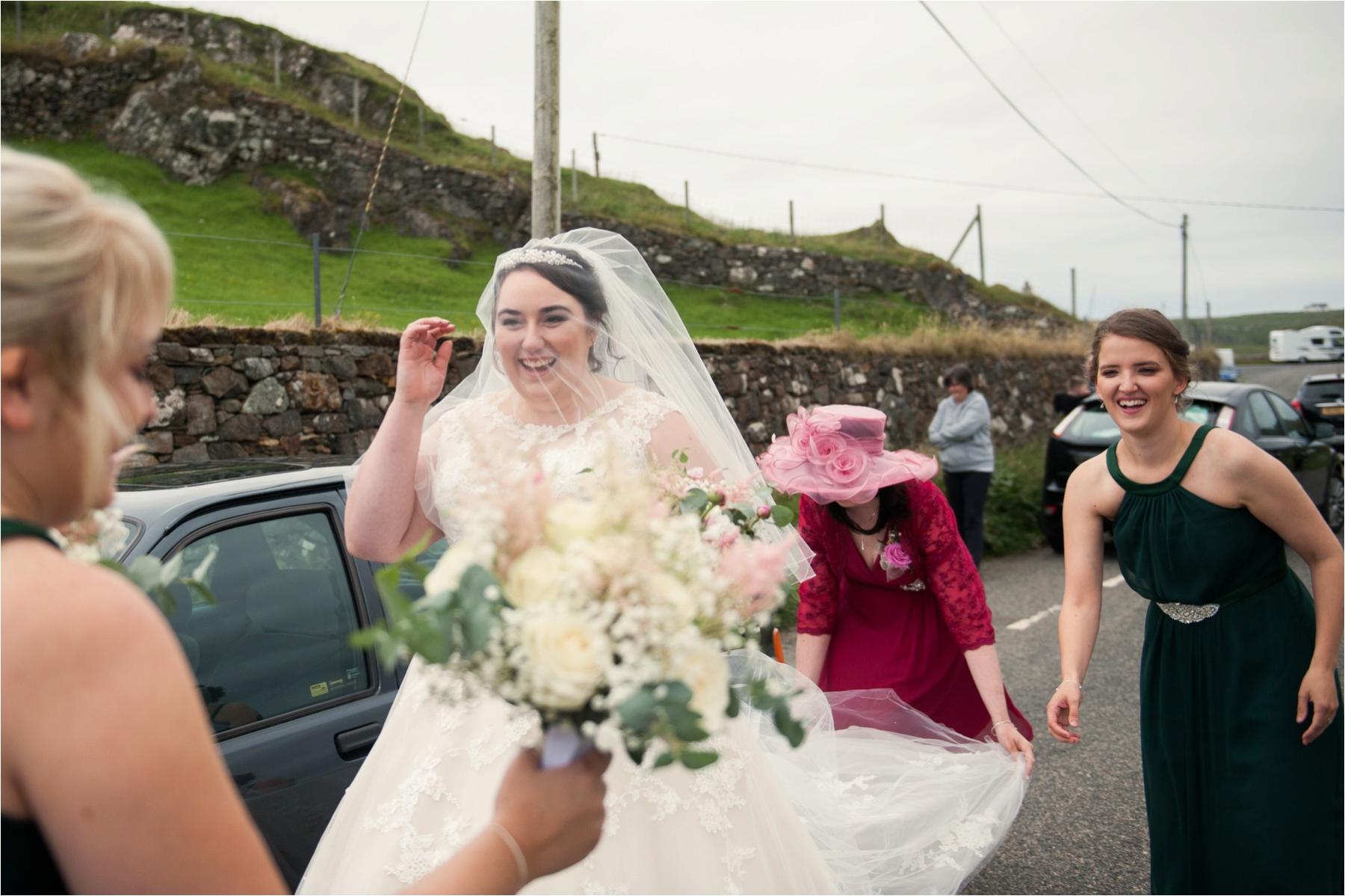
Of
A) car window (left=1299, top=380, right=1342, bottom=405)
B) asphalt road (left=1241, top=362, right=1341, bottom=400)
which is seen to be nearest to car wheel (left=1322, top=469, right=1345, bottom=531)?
car window (left=1299, top=380, right=1342, bottom=405)

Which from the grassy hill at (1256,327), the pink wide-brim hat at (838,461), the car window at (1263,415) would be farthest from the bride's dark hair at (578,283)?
the grassy hill at (1256,327)

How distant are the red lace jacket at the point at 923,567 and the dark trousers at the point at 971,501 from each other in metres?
5.83

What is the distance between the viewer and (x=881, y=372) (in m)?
16.0

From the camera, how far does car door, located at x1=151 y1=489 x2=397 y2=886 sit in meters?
2.75

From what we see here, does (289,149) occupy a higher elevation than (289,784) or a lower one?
higher

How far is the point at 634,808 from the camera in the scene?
7.34 ft

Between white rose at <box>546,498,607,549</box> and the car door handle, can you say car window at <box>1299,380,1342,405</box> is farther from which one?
white rose at <box>546,498,607,549</box>

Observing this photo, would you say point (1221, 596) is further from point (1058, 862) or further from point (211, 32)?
point (211, 32)

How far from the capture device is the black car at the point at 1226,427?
998cm

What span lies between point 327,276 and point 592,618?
18123 mm

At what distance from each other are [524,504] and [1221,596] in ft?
8.56

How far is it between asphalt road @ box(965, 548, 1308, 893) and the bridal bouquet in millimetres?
3260

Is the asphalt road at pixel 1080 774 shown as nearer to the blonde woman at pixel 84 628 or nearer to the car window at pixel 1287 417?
the blonde woman at pixel 84 628

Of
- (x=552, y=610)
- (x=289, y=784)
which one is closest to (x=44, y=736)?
(x=552, y=610)
